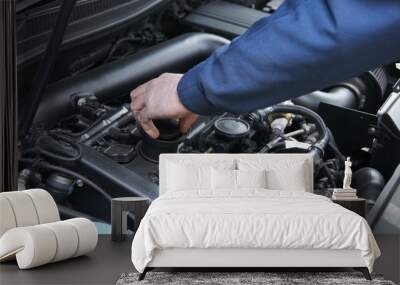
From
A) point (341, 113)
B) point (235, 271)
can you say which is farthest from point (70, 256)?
point (341, 113)

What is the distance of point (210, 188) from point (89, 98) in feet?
4.50

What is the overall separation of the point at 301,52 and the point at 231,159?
289 centimetres

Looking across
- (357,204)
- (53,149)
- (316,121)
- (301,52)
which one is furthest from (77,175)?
(301,52)

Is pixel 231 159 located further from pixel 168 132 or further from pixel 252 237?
pixel 252 237

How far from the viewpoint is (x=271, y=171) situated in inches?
207

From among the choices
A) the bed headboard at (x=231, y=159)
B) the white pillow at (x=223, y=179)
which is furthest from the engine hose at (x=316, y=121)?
the white pillow at (x=223, y=179)

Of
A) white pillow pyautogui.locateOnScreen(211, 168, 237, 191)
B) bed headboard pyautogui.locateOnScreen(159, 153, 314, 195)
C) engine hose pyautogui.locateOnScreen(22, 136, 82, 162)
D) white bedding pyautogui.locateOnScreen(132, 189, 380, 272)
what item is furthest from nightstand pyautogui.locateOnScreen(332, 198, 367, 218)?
engine hose pyautogui.locateOnScreen(22, 136, 82, 162)

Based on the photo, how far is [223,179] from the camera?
512 cm

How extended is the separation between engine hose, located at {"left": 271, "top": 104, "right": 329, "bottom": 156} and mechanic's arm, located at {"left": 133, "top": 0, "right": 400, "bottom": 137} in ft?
7.55

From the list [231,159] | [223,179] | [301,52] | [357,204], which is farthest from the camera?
[231,159]

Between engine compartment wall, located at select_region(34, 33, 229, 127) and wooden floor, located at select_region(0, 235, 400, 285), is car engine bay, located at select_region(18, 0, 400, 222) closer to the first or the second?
engine compartment wall, located at select_region(34, 33, 229, 127)

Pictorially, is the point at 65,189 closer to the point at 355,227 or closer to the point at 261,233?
the point at 261,233

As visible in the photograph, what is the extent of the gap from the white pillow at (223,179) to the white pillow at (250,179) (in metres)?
0.04

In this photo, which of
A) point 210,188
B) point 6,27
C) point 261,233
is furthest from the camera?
point 6,27
